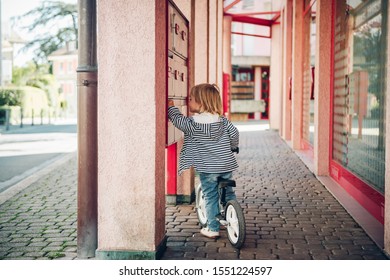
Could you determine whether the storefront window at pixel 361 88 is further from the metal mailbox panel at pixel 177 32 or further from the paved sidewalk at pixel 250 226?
the metal mailbox panel at pixel 177 32

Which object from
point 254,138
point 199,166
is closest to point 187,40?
point 199,166

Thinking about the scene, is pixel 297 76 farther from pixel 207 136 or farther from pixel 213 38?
pixel 207 136

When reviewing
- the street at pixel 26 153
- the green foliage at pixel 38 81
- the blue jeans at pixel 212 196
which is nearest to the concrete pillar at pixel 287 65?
the street at pixel 26 153

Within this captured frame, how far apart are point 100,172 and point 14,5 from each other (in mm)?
1593

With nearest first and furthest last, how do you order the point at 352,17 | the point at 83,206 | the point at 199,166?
the point at 83,206, the point at 199,166, the point at 352,17

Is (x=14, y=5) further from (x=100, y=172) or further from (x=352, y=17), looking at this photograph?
(x=352, y=17)

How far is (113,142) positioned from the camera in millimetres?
4027

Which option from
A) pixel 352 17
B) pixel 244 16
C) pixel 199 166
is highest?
pixel 244 16

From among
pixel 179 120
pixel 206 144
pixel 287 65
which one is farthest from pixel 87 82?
pixel 287 65

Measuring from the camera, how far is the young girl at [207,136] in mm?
4539

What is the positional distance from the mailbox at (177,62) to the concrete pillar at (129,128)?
2.20ft

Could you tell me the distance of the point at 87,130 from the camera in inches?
164

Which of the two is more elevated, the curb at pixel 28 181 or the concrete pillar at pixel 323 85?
the concrete pillar at pixel 323 85

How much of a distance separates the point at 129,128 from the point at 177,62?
5.01 feet
